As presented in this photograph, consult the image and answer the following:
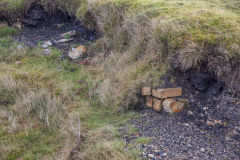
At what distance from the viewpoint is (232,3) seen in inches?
186

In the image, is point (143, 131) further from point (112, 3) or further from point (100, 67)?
point (112, 3)

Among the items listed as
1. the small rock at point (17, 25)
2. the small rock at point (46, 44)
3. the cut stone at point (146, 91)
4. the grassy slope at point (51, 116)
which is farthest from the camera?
the small rock at point (17, 25)

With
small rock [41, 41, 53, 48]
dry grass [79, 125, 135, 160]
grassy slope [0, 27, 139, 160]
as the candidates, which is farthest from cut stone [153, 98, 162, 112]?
small rock [41, 41, 53, 48]

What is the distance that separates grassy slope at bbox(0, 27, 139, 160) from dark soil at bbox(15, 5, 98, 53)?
106 centimetres

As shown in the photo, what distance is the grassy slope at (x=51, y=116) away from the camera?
3.05 m

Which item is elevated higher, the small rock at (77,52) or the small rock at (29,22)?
the small rock at (29,22)

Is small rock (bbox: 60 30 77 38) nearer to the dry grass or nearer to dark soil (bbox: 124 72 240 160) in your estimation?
dark soil (bbox: 124 72 240 160)

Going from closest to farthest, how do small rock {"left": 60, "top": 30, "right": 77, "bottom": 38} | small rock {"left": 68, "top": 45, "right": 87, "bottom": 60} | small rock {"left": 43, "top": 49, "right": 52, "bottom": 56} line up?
1. small rock {"left": 68, "top": 45, "right": 87, "bottom": 60}
2. small rock {"left": 43, "top": 49, "right": 52, "bottom": 56}
3. small rock {"left": 60, "top": 30, "right": 77, "bottom": 38}

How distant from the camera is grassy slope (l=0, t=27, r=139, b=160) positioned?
10.0 feet

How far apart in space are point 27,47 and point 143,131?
3.78 meters

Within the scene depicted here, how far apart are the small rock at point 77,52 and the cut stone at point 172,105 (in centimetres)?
263

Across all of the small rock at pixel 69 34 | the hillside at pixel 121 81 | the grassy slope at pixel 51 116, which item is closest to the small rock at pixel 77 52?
the hillside at pixel 121 81

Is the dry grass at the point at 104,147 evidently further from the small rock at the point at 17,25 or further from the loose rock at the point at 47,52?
the small rock at the point at 17,25

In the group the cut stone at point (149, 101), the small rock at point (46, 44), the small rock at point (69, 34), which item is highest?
the small rock at point (69, 34)
